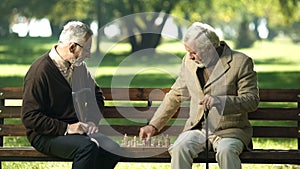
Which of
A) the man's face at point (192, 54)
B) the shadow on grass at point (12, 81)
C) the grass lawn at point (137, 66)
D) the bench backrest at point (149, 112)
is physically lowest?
the bench backrest at point (149, 112)

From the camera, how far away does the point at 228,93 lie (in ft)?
21.0

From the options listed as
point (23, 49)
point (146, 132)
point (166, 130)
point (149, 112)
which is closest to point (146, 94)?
point (149, 112)

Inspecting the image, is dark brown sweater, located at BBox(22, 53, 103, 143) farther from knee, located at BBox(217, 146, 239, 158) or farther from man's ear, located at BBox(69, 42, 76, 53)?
knee, located at BBox(217, 146, 239, 158)

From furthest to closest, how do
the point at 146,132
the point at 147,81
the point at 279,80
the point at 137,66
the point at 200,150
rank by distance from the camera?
the point at 137,66 < the point at 279,80 < the point at 147,81 < the point at 146,132 < the point at 200,150

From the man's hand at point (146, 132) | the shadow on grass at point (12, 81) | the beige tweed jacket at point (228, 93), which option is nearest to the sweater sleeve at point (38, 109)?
the man's hand at point (146, 132)

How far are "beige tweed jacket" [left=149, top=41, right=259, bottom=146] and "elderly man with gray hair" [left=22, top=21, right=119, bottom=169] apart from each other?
2.41ft

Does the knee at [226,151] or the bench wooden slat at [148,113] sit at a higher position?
the bench wooden slat at [148,113]

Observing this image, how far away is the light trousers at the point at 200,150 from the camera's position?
243 inches

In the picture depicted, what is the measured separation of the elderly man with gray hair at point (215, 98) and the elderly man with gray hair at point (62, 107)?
2.02 ft

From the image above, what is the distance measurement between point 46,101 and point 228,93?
4.32ft

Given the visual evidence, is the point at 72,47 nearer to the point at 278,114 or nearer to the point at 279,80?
the point at 278,114

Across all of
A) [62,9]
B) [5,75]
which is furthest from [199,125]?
[62,9]

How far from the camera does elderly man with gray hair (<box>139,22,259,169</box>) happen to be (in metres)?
6.27

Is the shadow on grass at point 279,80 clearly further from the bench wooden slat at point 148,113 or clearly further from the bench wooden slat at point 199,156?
the bench wooden slat at point 199,156
